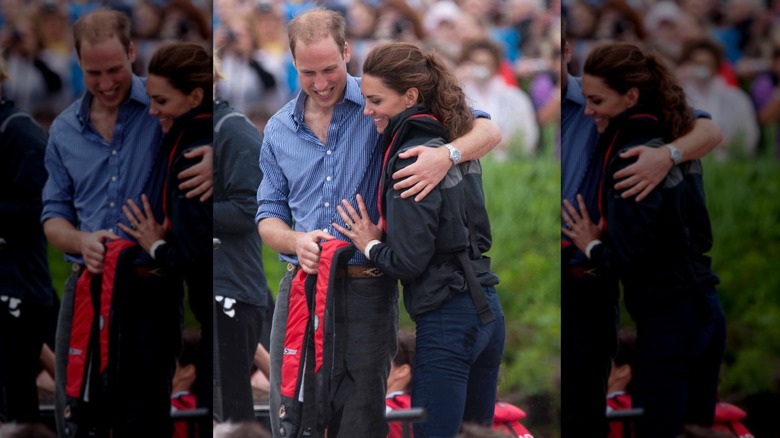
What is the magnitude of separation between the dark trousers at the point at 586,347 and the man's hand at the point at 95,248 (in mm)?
2054

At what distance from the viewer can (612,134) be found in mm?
4426

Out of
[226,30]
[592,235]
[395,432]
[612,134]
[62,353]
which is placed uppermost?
[226,30]

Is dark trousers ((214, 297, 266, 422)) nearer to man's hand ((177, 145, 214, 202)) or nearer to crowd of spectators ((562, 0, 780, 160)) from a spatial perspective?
man's hand ((177, 145, 214, 202))

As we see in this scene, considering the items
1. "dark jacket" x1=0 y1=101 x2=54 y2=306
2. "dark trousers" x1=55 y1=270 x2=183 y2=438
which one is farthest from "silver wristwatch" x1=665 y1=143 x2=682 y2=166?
"dark jacket" x1=0 y1=101 x2=54 y2=306

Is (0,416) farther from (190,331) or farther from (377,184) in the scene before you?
(377,184)

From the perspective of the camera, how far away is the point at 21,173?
4.52 m

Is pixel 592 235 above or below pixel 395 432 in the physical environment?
above

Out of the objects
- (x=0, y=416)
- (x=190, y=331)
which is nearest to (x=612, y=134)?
(x=190, y=331)

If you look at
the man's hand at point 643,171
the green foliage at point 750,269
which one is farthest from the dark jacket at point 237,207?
the green foliage at point 750,269

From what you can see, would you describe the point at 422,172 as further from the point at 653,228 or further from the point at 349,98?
the point at 653,228

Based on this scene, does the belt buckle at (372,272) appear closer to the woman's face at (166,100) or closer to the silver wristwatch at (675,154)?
the woman's face at (166,100)

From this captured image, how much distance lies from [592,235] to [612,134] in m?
0.45

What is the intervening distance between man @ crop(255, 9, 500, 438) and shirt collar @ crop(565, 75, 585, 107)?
43 centimetres

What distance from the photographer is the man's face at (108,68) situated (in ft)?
14.6
